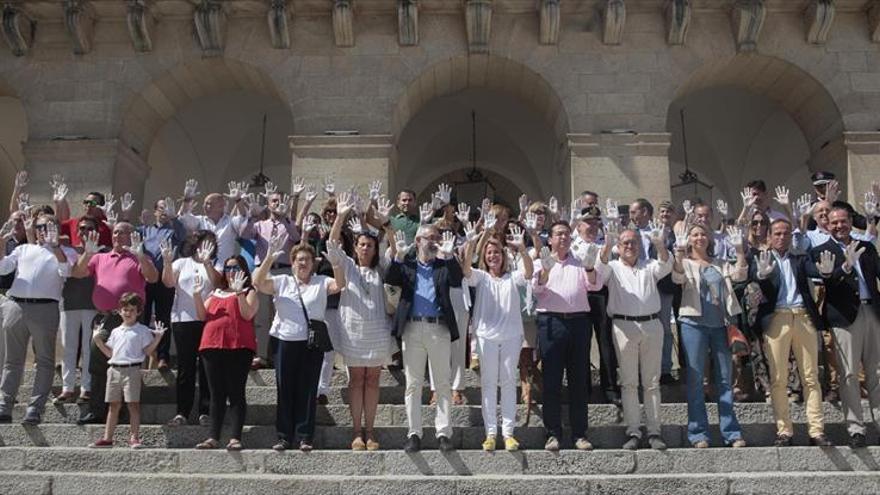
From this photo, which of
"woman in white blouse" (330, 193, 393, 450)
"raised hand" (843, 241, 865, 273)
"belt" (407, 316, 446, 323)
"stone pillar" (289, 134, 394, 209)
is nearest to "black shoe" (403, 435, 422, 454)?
"woman in white blouse" (330, 193, 393, 450)

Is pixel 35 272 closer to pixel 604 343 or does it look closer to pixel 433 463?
pixel 433 463

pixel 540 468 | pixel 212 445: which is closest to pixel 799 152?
pixel 540 468

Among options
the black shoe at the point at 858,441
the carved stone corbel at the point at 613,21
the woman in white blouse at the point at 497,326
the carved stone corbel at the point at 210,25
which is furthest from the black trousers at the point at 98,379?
the carved stone corbel at the point at 613,21

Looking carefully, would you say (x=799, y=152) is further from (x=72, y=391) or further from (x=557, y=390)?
(x=72, y=391)

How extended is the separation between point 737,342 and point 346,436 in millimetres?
3227

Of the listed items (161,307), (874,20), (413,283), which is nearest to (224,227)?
(161,307)

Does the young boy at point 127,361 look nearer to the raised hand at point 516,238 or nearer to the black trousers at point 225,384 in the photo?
the black trousers at point 225,384

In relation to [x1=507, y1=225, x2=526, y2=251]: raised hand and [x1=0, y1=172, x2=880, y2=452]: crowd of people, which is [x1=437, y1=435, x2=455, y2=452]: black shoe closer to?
[x1=0, y1=172, x2=880, y2=452]: crowd of people

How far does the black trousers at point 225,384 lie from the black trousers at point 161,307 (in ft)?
5.76

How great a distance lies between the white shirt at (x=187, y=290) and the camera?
22.7ft

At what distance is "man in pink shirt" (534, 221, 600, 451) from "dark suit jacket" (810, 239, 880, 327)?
1.85 m

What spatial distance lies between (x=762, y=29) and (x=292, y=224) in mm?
7294

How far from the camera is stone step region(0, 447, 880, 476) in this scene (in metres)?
6.02

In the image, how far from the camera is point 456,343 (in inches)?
270
